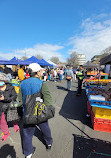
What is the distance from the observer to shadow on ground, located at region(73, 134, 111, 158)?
5.86ft

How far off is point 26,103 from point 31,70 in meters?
0.57

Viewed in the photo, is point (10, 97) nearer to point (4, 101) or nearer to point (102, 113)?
point (4, 101)

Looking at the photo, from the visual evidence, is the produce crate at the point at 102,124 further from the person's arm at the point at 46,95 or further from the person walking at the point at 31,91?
the person's arm at the point at 46,95

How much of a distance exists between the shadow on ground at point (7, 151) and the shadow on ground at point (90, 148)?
53.0 inches

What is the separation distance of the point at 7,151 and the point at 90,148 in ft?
6.19

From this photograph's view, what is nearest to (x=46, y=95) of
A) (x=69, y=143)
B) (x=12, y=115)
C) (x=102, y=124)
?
(x=12, y=115)

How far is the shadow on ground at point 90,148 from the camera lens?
1.79 m

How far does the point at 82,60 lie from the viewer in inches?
3371

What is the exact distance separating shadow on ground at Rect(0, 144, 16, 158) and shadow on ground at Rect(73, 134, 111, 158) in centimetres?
135

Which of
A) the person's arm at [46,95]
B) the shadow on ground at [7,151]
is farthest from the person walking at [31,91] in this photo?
the shadow on ground at [7,151]

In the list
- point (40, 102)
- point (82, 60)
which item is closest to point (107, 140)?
point (40, 102)

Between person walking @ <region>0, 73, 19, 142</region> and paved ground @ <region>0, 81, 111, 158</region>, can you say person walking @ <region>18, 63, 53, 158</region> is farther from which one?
person walking @ <region>0, 73, 19, 142</region>

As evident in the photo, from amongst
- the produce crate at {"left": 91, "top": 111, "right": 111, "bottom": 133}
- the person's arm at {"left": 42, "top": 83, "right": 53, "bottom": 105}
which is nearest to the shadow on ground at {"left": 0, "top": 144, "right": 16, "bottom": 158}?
the person's arm at {"left": 42, "top": 83, "right": 53, "bottom": 105}

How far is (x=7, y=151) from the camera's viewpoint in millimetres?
1913
